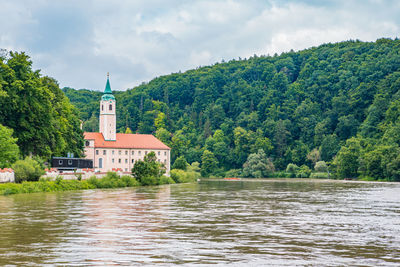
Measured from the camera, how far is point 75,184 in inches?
2421

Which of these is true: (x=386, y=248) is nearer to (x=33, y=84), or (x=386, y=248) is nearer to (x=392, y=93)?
(x=33, y=84)

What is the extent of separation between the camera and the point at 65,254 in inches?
702

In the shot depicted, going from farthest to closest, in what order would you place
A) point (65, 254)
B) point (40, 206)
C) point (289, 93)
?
point (289, 93) → point (40, 206) → point (65, 254)

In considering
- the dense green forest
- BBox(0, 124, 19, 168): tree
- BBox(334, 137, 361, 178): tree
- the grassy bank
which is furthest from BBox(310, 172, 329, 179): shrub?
BBox(0, 124, 19, 168): tree

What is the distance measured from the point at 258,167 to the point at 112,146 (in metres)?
49.5

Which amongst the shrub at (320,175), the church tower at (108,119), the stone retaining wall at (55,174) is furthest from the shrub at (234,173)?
the stone retaining wall at (55,174)

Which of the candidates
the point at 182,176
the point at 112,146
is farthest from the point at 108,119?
Result: the point at 182,176

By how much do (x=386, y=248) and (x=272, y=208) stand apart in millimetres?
17041

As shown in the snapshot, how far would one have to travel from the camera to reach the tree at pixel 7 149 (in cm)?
5414

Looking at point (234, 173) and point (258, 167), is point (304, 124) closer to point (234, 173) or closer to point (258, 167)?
point (234, 173)

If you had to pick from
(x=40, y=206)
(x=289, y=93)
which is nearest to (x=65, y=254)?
(x=40, y=206)

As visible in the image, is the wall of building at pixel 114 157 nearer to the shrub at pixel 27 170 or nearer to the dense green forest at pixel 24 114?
the dense green forest at pixel 24 114

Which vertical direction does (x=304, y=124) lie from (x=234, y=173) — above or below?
above

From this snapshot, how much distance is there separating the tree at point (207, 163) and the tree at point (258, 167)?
1358cm
